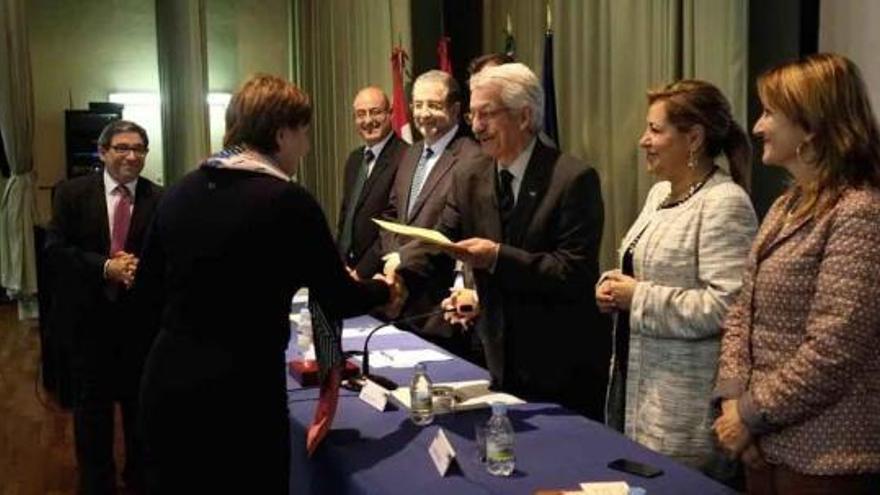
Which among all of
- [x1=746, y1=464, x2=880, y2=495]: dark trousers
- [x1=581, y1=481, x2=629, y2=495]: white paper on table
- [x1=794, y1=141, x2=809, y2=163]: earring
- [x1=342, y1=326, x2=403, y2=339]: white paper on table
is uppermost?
[x1=794, y1=141, x2=809, y2=163]: earring

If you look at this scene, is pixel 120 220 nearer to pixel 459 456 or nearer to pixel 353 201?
pixel 353 201

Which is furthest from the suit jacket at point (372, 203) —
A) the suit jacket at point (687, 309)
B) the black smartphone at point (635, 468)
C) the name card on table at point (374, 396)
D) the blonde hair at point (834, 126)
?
the blonde hair at point (834, 126)

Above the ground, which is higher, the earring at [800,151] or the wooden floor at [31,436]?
the earring at [800,151]

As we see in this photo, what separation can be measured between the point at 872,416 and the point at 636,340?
26.2 inches

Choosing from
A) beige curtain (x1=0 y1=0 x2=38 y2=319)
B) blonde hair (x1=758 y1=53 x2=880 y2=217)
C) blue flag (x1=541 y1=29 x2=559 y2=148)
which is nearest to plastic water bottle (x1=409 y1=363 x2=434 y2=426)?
blonde hair (x1=758 y1=53 x2=880 y2=217)

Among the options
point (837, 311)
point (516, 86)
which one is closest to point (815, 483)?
point (837, 311)

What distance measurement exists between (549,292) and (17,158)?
273 inches

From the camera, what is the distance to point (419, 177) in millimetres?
3928

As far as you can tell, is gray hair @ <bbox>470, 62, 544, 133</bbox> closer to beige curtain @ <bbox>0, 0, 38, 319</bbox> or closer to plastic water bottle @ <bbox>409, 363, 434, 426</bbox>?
plastic water bottle @ <bbox>409, 363, 434, 426</bbox>

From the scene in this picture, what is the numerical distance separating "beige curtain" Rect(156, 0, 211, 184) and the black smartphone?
664cm

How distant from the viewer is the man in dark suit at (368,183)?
4141mm

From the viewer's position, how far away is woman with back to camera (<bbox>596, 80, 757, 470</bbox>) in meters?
2.12

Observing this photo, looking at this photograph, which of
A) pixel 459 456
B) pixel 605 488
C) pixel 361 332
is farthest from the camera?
pixel 361 332

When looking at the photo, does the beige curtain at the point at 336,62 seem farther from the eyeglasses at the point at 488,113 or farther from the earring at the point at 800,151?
the earring at the point at 800,151
